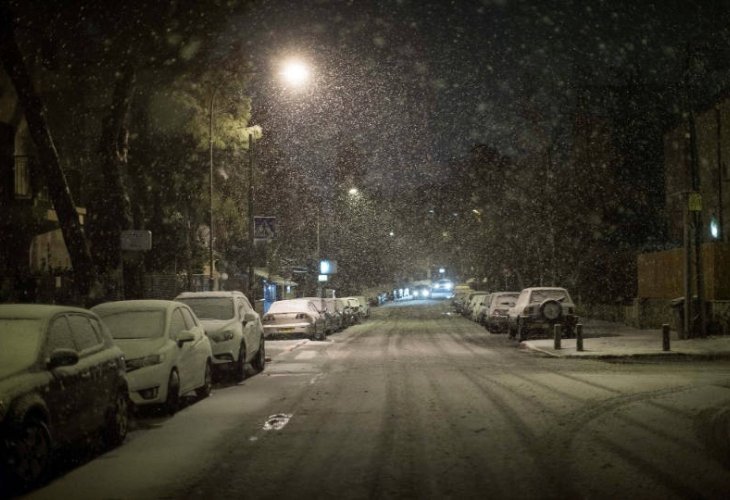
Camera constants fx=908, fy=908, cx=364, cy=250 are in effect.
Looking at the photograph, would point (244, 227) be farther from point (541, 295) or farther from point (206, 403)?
point (206, 403)

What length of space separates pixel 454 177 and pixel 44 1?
59.2 metres

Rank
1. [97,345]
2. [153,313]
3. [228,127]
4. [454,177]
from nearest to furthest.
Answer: [97,345]
[153,313]
[228,127]
[454,177]

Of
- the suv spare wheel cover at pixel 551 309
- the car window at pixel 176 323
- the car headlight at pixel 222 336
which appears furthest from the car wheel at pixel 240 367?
the suv spare wheel cover at pixel 551 309

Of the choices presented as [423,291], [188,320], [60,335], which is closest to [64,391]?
[60,335]

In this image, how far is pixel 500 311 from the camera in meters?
36.2

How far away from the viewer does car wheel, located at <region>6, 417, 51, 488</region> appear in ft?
23.7

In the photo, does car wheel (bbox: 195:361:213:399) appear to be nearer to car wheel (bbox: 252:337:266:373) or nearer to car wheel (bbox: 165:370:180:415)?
car wheel (bbox: 165:370:180:415)

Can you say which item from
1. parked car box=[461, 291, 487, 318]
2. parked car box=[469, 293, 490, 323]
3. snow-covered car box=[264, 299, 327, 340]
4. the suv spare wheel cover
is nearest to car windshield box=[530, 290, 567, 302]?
the suv spare wheel cover

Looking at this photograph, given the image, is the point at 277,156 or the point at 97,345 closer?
the point at 97,345

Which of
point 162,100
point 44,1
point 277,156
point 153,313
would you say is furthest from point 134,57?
A: point 277,156

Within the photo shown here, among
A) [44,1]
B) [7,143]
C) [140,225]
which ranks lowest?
[140,225]

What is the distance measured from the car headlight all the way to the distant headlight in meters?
4.83

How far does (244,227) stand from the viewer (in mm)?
37188

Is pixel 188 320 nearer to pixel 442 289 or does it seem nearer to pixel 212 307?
pixel 212 307
